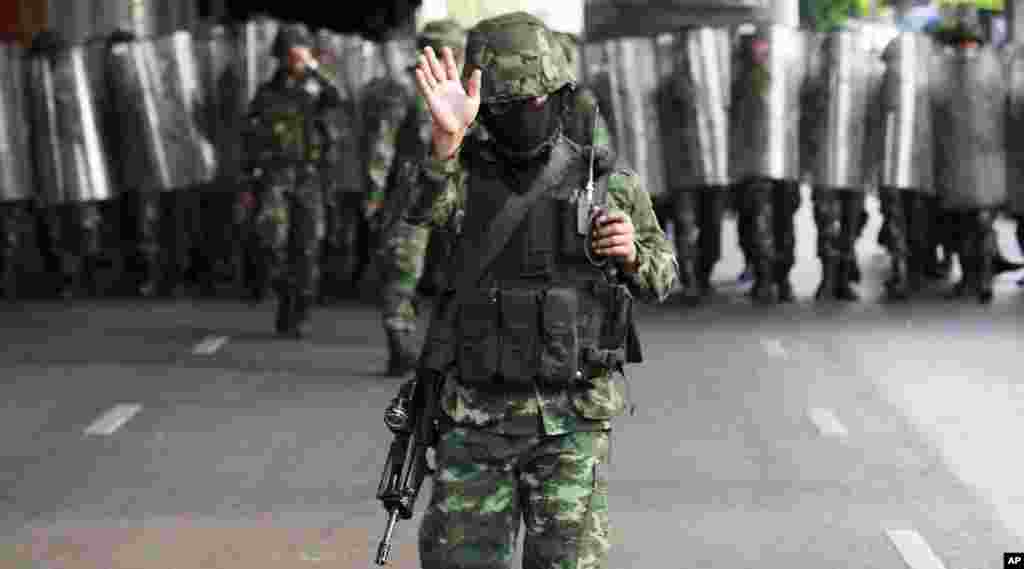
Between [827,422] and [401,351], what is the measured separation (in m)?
2.64

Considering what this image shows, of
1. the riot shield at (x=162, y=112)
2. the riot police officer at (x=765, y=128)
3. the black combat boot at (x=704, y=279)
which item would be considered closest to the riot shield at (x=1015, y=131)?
the riot police officer at (x=765, y=128)

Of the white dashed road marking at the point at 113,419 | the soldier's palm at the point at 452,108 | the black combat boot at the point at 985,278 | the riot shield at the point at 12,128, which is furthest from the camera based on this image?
the riot shield at the point at 12,128

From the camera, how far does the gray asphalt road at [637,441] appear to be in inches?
347

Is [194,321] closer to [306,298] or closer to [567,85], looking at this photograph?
[306,298]

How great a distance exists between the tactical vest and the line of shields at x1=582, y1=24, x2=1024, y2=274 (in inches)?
459

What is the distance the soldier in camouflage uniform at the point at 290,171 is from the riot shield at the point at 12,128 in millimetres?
3615

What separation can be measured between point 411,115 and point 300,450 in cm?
303

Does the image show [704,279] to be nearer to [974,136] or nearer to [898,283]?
[898,283]

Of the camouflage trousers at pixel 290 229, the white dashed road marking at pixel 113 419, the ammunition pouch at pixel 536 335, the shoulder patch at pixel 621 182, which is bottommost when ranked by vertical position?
the white dashed road marking at pixel 113 419

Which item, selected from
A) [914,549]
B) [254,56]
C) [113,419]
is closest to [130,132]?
[254,56]

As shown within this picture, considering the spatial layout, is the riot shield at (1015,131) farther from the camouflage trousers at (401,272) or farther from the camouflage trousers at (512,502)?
the camouflage trousers at (512,502)

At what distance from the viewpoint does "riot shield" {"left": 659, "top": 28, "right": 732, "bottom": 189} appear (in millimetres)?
17531

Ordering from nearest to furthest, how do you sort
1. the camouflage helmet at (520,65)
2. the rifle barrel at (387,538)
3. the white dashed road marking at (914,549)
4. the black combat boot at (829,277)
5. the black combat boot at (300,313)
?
the camouflage helmet at (520,65) → the rifle barrel at (387,538) → the white dashed road marking at (914,549) → the black combat boot at (300,313) → the black combat boot at (829,277)

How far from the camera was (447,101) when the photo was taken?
561 cm
